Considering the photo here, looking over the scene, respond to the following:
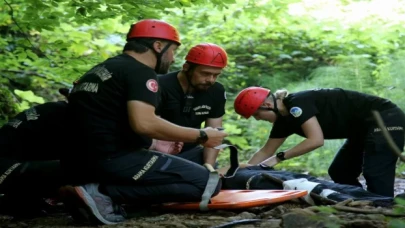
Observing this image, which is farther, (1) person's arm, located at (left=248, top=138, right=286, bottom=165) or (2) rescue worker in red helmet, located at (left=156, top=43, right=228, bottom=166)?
(1) person's arm, located at (left=248, top=138, right=286, bottom=165)

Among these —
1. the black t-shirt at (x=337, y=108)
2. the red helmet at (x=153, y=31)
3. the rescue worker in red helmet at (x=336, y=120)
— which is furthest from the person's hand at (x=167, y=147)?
the red helmet at (x=153, y=31)

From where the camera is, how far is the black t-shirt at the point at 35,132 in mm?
4223

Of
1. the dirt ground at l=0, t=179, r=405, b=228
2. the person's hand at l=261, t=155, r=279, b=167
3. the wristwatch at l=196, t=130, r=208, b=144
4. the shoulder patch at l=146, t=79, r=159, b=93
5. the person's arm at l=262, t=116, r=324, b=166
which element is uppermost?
the shoulder patch at l=146, t=79, r=159, b=93

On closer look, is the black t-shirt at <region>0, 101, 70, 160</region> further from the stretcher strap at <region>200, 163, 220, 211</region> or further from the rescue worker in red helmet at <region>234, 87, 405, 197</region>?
the rescue worker in red helmet at <region>234, 87, 405, 197</region>

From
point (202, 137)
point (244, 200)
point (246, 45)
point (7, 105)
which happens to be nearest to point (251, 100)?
point (244, 200)

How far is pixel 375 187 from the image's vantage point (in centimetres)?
501

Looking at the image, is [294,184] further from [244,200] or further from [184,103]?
[184,103]

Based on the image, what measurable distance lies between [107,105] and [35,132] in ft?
2.79

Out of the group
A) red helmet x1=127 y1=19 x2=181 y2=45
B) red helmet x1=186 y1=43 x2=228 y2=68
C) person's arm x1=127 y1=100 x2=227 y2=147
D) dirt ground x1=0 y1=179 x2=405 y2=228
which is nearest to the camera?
dirt ground x1=0 y1=179 x2=405 y2=228

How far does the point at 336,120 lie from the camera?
17.1ft

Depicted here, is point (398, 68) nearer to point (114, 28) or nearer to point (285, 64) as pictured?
point (285, 64)

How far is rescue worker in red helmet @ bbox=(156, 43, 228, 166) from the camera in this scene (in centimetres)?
494

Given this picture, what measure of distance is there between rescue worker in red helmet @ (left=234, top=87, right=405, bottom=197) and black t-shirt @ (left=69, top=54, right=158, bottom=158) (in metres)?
1.72

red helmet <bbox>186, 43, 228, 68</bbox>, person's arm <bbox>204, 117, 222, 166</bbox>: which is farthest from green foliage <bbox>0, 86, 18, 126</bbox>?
red helmet <bbox>186, 43, 228, 68</bbox>
